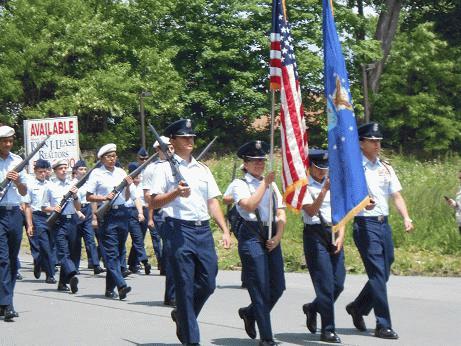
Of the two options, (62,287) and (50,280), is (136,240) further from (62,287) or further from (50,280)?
(62,287)

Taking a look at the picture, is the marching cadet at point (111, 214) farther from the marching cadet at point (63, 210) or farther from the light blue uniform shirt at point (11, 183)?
the light blue uniform shirt at point (11, 183)

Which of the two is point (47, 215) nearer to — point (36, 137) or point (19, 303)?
point (19, 303)

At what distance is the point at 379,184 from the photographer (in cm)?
1072

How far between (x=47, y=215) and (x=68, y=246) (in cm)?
87

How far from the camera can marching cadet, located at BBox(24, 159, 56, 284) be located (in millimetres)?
16516

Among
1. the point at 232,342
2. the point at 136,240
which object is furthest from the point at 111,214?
the point at 232,342

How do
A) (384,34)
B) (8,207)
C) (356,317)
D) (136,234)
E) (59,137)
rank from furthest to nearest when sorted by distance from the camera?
(384,34), (59,137), (136,234), (8,207), (356,317)

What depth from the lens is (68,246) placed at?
16375mm

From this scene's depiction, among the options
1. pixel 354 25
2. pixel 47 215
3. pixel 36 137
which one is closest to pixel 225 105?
pixel 354 25

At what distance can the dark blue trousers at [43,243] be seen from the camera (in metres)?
16.5

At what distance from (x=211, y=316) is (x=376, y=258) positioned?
243 cm

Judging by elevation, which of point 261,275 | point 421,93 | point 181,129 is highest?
point 421,93

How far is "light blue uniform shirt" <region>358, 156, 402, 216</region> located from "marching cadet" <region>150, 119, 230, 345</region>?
1653 millimetres

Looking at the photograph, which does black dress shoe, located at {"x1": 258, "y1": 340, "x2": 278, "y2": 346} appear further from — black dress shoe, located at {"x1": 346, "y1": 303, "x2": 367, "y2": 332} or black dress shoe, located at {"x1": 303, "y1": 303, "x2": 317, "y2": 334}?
black dress shoe, located at {"x1": 346, "y1": 303, "x2": 367, "y2": 332}
